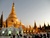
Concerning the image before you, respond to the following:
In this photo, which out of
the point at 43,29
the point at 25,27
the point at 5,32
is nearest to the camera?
the point at 5,32

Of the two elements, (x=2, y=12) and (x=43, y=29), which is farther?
(x=43, y=29)

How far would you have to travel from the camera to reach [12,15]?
11.1 meters

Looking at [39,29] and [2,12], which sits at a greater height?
[2,12]

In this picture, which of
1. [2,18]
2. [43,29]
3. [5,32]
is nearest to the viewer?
[5,32]

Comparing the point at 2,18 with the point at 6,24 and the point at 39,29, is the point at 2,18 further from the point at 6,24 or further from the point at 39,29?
the point at 39,29

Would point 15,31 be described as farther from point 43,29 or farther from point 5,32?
point 43,29

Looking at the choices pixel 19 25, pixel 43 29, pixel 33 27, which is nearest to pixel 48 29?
pixel 43 29

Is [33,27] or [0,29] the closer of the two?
[0,29]

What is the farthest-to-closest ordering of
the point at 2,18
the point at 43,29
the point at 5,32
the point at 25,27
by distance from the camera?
the point at 43,29, the point at 25,27, the point at 2,18, the point at 5,32

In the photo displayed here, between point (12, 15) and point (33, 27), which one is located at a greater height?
point (12, 15)

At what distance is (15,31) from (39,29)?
3.28 metres

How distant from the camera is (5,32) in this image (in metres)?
7.86

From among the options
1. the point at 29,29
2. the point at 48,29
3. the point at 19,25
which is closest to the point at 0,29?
the point at 19,25

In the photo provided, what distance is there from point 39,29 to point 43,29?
1.45ft
